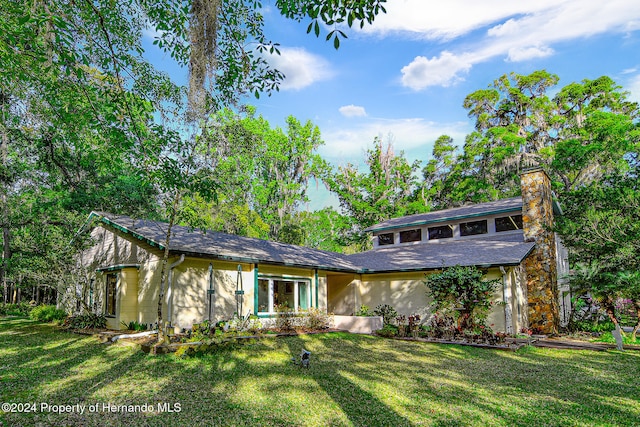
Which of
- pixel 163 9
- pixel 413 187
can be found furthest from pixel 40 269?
pixel 413 187

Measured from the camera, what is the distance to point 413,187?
3225cm

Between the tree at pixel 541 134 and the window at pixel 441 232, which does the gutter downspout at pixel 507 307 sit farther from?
the tree at pixel 541 134

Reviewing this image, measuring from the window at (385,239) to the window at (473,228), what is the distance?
3.86 meters

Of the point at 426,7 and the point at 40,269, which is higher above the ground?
the point at 426,7

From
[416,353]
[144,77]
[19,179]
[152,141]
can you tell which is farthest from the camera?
[19,179]

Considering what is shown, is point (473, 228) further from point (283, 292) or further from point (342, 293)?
point (283, 292)

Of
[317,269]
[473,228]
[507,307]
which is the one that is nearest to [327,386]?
[317,269]

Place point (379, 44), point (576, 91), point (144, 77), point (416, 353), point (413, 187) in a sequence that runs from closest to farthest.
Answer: point (144, 77) → point (416, 353) → point (379, 44) → point (576, 91) → point (413, 187)

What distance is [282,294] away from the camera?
14.0 metres

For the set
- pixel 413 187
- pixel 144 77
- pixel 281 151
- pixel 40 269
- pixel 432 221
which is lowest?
pixel 40 269

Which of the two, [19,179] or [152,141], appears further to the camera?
[19,179]

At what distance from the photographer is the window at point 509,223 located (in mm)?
16016

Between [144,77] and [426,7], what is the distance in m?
6.11

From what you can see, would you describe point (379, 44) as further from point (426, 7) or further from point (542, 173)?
point (542, 173)
